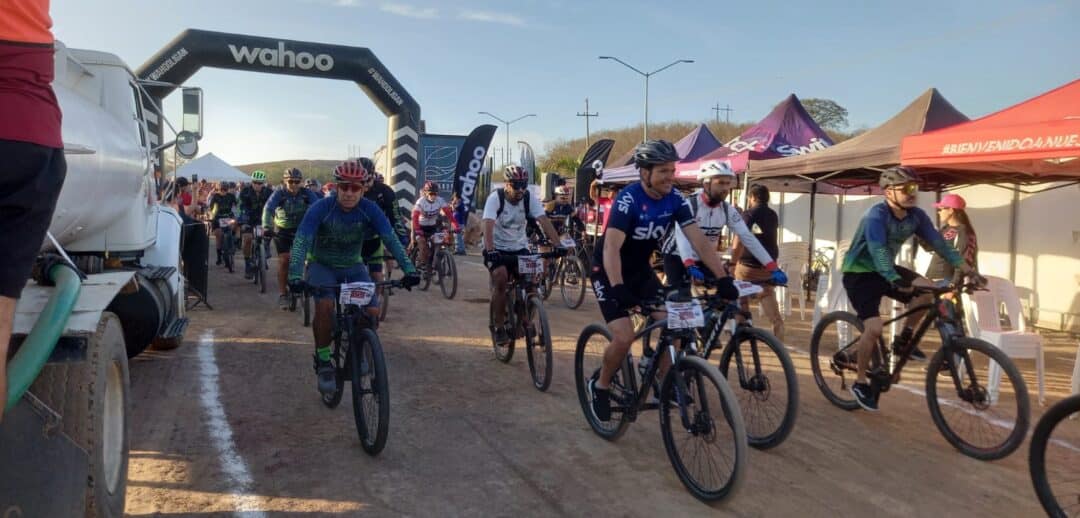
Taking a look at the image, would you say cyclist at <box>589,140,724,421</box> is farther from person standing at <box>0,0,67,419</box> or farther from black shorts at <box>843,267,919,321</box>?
person standing at <box>0,0,67,419</box>

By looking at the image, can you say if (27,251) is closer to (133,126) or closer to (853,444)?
(133,126)

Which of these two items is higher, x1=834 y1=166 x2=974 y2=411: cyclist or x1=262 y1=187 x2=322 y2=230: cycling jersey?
x1=262 y1=187 x2=322 y2=230: cycling jersey

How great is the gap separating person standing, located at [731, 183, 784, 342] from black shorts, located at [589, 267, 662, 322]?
3425 millimetres

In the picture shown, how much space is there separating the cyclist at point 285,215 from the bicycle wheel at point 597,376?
6412 mm

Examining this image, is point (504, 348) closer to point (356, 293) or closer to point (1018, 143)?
point (356, 293)

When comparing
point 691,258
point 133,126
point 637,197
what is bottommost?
point 691,258

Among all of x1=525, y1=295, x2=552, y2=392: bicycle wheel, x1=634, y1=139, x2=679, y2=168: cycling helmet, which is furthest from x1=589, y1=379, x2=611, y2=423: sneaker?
x1=634, y1=139, x2=679, y2=168: cycling helmet

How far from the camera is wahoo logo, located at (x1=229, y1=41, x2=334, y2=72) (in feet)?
54.6

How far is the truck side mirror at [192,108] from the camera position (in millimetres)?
7094

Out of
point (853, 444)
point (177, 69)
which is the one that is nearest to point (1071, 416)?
point (853, 444)

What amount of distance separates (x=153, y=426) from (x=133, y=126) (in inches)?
91.5

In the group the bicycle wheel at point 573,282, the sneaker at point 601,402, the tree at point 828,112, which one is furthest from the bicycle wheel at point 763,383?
the tree at point 828,112

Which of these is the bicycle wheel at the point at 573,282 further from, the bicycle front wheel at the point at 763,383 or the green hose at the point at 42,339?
the green hose at the point at 42,339

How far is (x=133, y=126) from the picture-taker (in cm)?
606
